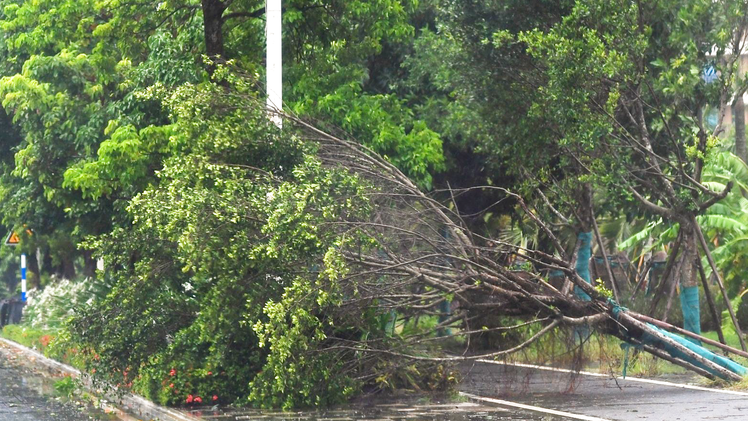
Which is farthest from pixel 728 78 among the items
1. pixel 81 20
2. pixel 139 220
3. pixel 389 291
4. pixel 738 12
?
pixel 81 20

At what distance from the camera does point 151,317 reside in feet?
45.6

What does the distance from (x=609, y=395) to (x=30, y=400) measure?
8.92m

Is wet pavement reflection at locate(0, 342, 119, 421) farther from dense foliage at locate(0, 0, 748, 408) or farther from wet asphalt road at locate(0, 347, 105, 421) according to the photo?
dense foliage at locate(0, 0, 748, 408)

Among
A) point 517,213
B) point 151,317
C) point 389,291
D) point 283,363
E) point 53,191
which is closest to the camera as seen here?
point 283,363

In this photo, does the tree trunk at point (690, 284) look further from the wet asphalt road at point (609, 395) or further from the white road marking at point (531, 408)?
the white road marking at point (531, 408)

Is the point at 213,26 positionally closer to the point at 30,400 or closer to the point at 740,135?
the point at 30,400

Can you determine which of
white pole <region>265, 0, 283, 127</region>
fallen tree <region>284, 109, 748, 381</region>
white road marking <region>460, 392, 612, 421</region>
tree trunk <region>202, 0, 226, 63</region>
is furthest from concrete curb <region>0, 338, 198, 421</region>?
tree trunk <region>202, 0, 226, 63</region>

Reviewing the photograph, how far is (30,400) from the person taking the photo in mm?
16406

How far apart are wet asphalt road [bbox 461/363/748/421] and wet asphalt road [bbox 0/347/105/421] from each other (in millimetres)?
5794

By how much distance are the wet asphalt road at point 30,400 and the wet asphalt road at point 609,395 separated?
5.79m

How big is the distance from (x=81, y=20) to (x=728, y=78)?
1082 centimetres

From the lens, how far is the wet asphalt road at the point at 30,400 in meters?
14.2

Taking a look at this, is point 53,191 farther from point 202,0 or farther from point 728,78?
point 728,78

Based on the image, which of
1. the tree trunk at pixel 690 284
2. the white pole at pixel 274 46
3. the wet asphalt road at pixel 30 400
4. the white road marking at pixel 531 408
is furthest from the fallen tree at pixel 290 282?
the tree trunk at pixel 690 284
